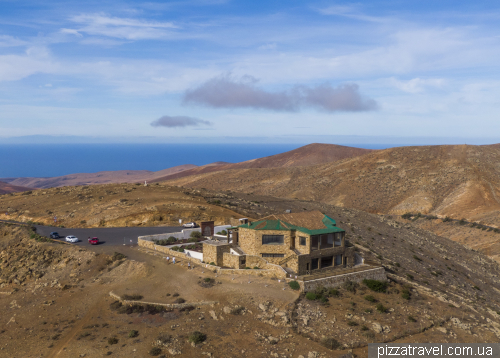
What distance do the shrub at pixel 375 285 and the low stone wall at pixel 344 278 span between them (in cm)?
74

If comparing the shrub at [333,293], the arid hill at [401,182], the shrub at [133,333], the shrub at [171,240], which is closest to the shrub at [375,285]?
the shrub at [333,293]

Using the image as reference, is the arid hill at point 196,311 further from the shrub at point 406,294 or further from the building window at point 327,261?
the building window at point 327,261

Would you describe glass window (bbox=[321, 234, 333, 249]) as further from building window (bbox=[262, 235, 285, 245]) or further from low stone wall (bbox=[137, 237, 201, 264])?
low stone wall (bbox=[137, 237, 201, 264])

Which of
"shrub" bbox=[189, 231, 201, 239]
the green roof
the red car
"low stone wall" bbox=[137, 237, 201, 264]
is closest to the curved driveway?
the red car

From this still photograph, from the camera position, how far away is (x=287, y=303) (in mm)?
27391

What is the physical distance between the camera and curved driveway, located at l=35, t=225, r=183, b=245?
1694 inches

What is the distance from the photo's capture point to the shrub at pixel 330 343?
77.9ft

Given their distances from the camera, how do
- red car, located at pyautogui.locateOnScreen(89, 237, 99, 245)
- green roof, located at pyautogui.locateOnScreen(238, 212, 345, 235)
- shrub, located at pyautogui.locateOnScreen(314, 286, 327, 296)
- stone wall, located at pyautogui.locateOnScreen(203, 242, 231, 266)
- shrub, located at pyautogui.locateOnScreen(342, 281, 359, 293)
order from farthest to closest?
1. red car, located at pyautogui.locateOnScreen(89, 237, 99, 245)
2. stone wall, located at pyautogui.locateOnScreen(203, 242, 231, 266)
3. green roof, located at pyautogui.locateOnScreen(238, 212, 345, 235)
4. shrub, located at pyautogui.locateOnScreen(342, 281, 359, 293)
5. shrub, located at pyautogui.locateOnScreen(314, 286, 327, 296)

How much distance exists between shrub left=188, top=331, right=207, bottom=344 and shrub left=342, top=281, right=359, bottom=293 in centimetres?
1266

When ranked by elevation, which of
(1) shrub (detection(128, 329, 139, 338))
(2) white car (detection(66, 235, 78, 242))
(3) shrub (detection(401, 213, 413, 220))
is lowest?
(3) shrub (detection(401, 213, 413, 220))

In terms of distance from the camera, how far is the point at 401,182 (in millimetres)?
98688

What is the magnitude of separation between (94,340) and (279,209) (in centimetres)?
4389

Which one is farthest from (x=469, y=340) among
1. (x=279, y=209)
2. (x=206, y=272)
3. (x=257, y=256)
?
(x=279, y=209)

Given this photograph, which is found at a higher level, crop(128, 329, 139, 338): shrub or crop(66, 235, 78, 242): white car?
crop(66, 235, 78, 242): white car
